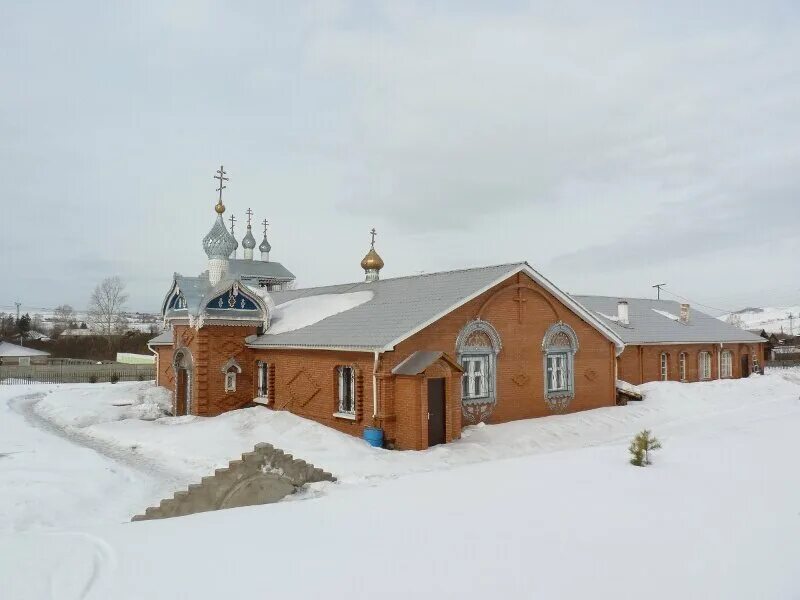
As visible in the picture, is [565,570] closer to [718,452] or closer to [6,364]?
[718,452]

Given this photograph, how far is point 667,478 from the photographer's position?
9953 mm

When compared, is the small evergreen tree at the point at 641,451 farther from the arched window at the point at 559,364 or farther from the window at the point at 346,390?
the window at the point at 346,390

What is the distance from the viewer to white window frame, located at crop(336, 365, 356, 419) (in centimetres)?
1612

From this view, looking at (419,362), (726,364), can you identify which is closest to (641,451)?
(419,362)

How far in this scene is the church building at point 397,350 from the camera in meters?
15.0

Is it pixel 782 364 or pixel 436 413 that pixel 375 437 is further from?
pixel 782 364

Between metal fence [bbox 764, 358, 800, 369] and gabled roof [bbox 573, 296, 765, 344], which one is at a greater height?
gabled roof [bbox 573, 296, 765, 344]

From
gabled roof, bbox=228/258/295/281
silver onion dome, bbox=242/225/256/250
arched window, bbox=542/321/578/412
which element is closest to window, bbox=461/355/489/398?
arched window, bbox=542/321/578/412

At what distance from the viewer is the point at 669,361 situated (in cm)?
2812

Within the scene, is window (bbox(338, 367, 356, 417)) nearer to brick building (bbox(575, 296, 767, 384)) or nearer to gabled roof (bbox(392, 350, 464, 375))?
gabled roof (bbox(392, 350, 464, 375))

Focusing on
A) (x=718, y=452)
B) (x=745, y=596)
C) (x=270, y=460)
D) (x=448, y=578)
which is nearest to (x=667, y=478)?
(x=718, y=452)

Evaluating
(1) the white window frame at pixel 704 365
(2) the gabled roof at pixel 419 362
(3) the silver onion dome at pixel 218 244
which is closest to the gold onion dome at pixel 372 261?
(3) the silver onion dome at pixel 218 244

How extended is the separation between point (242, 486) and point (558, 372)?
12367 mm

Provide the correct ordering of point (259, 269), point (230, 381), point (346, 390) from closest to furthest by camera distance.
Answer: point (346, 390) < point (230, 381) < point (259, 269)
